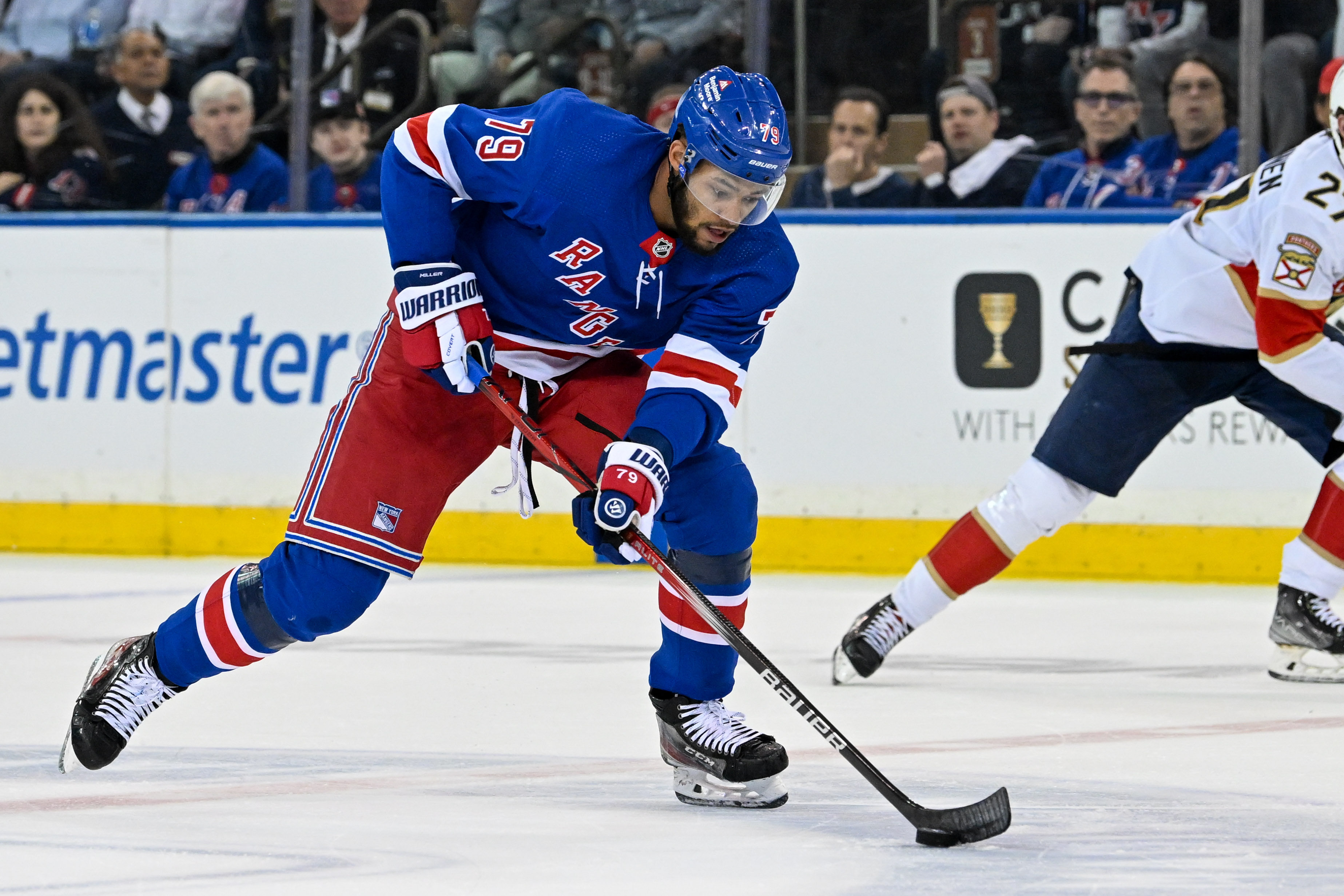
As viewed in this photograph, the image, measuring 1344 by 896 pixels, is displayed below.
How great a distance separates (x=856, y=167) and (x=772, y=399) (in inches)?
29.1

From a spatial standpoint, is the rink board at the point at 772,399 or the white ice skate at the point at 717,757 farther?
the rink board at the point at 772,399

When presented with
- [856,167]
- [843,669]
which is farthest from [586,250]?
[856,167]

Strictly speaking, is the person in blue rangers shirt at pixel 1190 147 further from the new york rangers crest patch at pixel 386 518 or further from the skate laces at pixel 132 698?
the skate laces at pixel 132 698

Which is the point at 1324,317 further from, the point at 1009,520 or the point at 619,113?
the point at 619,113

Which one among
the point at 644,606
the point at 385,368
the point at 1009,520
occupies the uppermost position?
the point at 385,368

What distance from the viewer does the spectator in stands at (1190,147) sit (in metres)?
5.71

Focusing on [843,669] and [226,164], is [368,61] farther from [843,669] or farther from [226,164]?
[843,669]

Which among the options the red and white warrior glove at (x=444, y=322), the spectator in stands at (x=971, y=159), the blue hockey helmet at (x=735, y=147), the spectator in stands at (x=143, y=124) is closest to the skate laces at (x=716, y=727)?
the red and white warrior glove at (x=444, y=322)

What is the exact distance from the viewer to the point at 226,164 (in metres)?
6.44

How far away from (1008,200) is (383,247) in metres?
1.85

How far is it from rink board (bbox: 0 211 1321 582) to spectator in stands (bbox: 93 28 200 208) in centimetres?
35

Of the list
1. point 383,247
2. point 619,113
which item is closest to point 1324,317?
point 619,113

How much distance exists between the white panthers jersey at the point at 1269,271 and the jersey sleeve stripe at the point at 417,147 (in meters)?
1.72

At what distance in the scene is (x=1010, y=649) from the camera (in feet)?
15.0
